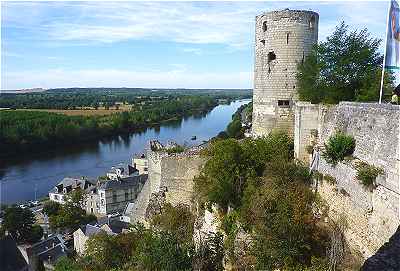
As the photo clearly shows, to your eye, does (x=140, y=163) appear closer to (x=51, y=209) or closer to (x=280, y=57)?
(x=51, y=209)

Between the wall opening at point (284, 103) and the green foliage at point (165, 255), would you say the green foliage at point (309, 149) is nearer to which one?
the wall opening at point (284, 103)

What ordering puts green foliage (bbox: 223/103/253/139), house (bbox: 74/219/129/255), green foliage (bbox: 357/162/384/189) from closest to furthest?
1. green foliage (bbox: 357/162/384/189)
2. house (bbox: 74/219/129/255)
3. green foliage (bbox: 223/103/253/139)

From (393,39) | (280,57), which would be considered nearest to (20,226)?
(280,57)

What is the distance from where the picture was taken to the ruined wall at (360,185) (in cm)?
677

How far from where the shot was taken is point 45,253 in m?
21.0

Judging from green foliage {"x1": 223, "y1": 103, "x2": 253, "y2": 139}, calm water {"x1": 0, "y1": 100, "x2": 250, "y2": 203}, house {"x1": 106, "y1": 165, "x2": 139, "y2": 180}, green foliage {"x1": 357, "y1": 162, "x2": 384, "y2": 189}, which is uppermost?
green foliage {"x1": 357, "y1": 162, "x2": 384, "y2": 189}

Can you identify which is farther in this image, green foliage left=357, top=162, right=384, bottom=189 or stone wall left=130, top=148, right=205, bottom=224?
stone wall left=130, top=148, right=205, bottom=224

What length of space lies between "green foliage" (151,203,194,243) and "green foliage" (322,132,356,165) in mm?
4989

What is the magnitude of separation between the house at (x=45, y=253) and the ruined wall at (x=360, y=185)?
1564cm

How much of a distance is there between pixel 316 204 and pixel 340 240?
143cm

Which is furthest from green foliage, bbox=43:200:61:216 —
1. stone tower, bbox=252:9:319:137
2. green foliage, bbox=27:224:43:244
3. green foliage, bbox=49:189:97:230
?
stone tower, bbox=252:9:319:137

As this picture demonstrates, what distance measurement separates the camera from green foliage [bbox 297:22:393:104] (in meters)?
11.4

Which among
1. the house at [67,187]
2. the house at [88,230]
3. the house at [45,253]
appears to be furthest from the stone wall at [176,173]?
the house at [67,187]

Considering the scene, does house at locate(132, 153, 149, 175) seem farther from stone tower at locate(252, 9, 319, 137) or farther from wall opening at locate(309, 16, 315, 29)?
wall opening at locate(309, 16, 315, 29)
